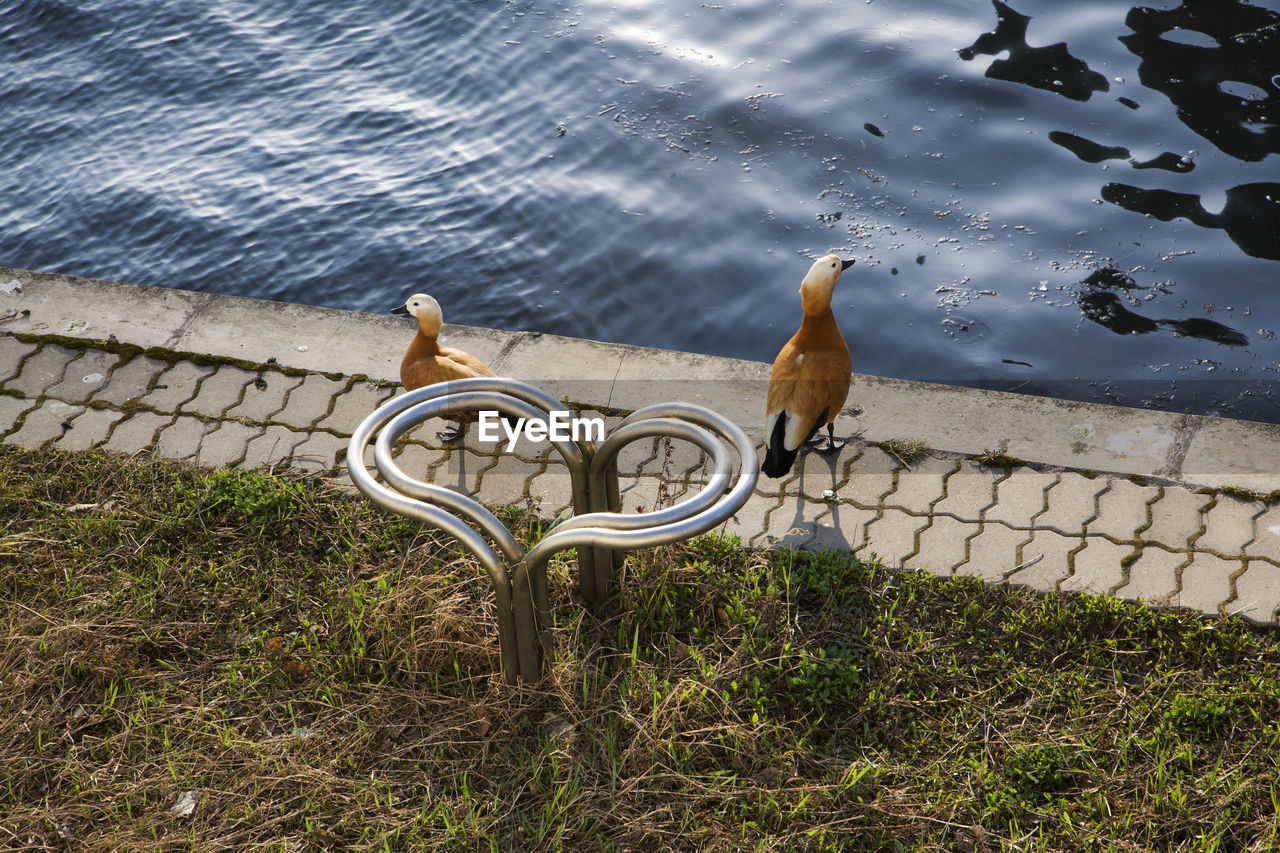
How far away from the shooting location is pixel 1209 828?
3.02 m

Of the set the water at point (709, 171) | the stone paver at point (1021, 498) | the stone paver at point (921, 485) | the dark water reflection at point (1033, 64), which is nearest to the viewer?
the stone paver at point (1021, 498)

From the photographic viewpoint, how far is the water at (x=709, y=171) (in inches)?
256

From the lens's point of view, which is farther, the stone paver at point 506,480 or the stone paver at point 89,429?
the stone paver at point 89,429

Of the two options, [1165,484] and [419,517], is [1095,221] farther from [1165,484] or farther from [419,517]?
[419,517]

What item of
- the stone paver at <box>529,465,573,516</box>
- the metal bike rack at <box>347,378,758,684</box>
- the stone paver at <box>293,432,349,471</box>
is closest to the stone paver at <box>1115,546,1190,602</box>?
the metal bike rack at <box>347,378,758,684</box>

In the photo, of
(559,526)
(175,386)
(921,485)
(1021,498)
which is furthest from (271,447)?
(1021,498)

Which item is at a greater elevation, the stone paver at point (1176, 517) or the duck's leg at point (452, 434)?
the stone paver at point (1176, 517)

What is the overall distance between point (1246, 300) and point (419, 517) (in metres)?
5.88

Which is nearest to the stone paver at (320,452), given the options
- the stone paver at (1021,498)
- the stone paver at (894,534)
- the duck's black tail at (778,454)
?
the duck's black tail at (778,454)

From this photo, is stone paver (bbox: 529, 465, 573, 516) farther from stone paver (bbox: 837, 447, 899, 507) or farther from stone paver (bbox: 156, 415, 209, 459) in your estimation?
stone paver (bbox: 156, 415, 209, 459)

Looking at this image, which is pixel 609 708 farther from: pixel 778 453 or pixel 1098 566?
pixel 1098 566

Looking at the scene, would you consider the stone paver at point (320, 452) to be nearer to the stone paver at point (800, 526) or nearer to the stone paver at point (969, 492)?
the stone paver at point (800, 526)

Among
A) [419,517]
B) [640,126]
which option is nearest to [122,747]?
[419,517]

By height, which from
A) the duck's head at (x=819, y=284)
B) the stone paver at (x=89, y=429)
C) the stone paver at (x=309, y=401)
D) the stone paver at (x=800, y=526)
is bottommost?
the stone paver at (x=89, y=429)
